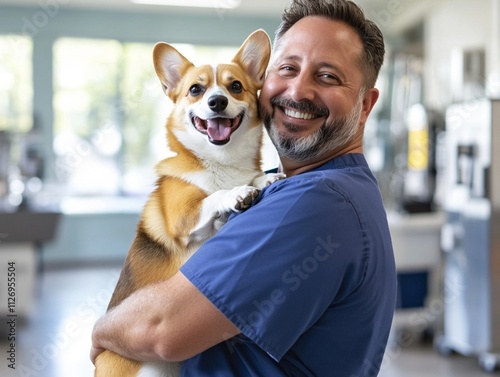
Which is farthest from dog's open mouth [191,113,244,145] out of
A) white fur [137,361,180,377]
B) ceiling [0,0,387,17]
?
ceiling [0,0,387,17]

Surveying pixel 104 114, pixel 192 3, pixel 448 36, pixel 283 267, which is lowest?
pixel 283 267

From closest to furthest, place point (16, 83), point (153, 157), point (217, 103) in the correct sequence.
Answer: point (217, 103), point (16, 83), point (153, 157)

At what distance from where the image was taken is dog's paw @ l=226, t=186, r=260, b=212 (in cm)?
115

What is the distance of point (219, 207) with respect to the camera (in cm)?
121

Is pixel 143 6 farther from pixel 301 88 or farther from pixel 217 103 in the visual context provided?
pixel 301 88

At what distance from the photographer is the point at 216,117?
129 cm

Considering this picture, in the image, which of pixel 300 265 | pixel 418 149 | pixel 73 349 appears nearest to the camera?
pixel 300 265

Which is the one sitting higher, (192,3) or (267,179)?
(192,3)

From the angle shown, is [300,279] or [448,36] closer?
[300,279]

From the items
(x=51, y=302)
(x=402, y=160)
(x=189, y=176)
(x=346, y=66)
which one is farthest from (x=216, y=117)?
(x=51, y=302)

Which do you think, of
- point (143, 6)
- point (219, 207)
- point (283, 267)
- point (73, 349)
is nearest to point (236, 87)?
point (219, 207)

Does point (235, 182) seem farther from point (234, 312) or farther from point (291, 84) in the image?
point (234, 312)

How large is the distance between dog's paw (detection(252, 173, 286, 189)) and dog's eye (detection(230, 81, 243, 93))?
0.66ft

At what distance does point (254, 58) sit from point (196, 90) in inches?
6.6
